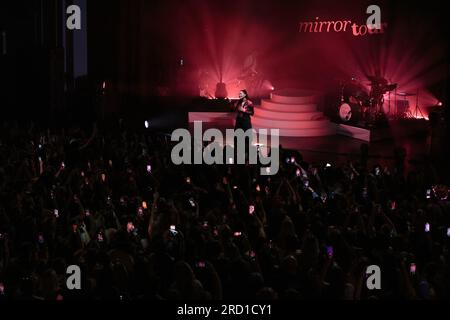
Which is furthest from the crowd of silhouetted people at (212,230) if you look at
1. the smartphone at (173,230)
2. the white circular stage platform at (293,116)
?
the white circular stage platform at (293,116)

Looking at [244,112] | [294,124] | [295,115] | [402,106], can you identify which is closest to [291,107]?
[295,115]

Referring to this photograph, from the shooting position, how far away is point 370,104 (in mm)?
17188

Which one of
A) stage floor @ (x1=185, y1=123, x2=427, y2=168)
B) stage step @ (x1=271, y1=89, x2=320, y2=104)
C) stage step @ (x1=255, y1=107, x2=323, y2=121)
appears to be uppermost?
stage step @ (x1=271, y1=89, x2=320, y2=104)

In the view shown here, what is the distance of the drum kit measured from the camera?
56.3 ft

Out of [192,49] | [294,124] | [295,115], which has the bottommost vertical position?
[294,124]

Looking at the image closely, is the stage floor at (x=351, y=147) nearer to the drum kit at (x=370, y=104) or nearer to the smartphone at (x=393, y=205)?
the drum kit at (x=370, y=104)

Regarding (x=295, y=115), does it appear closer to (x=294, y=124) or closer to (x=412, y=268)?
(x=294, y=124)

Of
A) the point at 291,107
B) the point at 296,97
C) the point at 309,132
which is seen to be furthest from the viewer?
the point at 296,97

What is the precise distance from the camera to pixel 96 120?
1700 cm

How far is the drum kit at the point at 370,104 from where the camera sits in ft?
56.3

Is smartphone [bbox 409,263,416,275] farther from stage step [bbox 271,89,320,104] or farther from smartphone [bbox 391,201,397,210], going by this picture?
stage step [bbox 271,89,320,104]

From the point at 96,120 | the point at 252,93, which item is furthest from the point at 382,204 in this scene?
the point at 252,93

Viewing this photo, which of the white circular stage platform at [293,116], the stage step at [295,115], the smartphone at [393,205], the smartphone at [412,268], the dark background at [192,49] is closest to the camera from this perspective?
the smartphone at [412,268]

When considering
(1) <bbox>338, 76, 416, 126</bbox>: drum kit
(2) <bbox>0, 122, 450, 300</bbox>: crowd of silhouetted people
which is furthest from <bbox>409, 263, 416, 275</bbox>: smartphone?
(1) <bbox>338, 76, 416, 126</bbox>: drum kit
